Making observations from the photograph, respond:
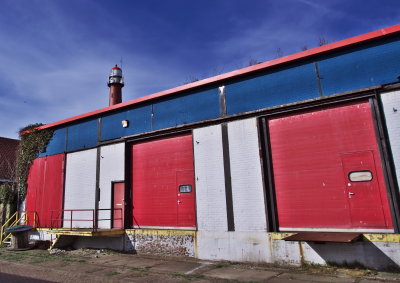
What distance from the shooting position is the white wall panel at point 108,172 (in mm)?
12820

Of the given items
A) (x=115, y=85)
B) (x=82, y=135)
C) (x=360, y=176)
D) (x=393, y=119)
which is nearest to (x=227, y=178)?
(x=360, y=176)

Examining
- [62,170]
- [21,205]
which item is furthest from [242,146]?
[21,205]

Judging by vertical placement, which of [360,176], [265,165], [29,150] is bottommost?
[360,176]

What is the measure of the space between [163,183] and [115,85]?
10.3 metres

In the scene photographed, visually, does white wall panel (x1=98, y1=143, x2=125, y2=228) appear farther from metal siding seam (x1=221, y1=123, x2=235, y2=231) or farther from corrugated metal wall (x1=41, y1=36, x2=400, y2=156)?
metal siding seam (x1=221, y1=123, x2=235, y2=231)

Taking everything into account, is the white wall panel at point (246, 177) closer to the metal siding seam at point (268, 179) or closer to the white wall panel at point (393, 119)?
the metal siding seam at point (268, 179)

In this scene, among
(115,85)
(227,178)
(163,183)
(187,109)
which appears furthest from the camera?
(115,85)


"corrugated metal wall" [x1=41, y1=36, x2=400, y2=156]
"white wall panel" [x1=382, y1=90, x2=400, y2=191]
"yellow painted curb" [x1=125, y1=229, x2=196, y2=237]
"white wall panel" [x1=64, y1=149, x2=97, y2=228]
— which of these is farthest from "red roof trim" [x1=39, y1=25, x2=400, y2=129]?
"yellow painted curb" [x1=125, y1=229, x2=196, y2=237]

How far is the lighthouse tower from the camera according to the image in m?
19.3

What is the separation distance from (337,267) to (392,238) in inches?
60.2

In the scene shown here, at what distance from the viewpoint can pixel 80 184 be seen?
14.2m

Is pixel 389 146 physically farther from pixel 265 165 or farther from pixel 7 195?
pixel 7 195

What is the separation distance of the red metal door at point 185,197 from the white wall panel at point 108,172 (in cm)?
279

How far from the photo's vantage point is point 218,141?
10.5 metres
